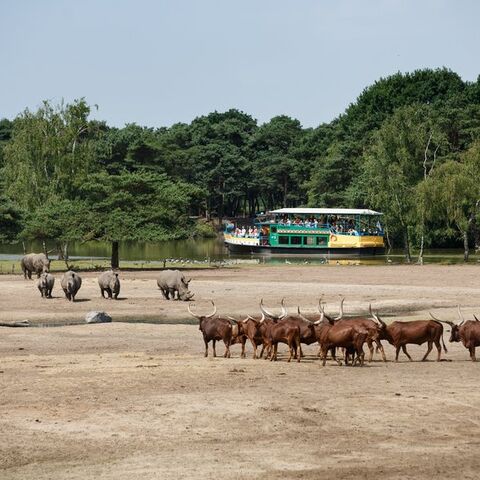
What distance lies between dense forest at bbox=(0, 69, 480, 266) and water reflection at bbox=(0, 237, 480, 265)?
1.97 metres

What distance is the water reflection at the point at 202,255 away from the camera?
76.9 m

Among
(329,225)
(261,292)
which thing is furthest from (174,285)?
(329,225)

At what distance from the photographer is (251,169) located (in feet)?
444

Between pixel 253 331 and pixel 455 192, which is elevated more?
pixel 455 192

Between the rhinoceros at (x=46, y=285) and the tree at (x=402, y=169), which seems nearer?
the rhinoceros at (x=46, y=285)

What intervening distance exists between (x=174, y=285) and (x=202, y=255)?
4382cm

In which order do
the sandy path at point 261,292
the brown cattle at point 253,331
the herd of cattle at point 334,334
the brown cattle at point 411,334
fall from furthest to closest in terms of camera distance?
the sandy path at point 261,292 < the brown cattle at point 253,331 < the brown cattle at point 411,334 < the herd of cattle at point 334,334

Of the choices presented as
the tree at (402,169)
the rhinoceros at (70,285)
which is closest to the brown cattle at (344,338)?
the rhinoceros at (70,285)

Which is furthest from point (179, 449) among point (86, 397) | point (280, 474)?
point (86, 397)

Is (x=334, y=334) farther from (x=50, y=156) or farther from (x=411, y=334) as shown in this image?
(x=50, y=156)

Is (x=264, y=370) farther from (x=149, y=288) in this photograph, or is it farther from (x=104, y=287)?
(x=149, y=288)

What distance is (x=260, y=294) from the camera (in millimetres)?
44594

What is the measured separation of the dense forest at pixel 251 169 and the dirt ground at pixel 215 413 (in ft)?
111

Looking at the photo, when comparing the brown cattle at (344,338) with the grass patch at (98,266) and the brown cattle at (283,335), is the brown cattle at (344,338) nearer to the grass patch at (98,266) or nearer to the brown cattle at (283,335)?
the brown cattle at (283,335)
